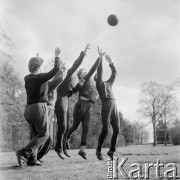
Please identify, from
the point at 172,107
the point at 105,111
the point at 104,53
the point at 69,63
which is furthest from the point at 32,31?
the point at 172,107

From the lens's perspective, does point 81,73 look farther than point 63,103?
Yes

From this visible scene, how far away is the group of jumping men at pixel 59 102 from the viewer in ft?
15.9

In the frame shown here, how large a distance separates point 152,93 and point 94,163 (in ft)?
9.86

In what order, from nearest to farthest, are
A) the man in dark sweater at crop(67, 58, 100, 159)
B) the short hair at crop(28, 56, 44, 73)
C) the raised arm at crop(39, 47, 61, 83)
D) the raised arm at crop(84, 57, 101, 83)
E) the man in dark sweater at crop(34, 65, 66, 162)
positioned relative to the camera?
the raised arm at crop(39, 47, 61, 83), the short hair at crop(28, 56, 44, 73), the man in dark sweater at crop(34, 65, 66, 162), the raised arm at crop(84, 57, 101, 83), the man in dark sweater at crop(67, 58, 100, 159)

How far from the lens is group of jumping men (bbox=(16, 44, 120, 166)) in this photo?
15.9 feet

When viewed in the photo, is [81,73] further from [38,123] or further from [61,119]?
[38,123]

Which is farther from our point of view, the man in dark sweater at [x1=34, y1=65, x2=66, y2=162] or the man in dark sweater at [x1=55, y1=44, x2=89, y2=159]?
the man in dark sweater at [x1=55, y1=44, x2=89, y2=159]

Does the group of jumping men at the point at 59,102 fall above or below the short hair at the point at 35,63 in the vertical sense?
below

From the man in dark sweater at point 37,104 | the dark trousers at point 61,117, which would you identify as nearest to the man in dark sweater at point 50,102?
the dark trousers at point 61,117

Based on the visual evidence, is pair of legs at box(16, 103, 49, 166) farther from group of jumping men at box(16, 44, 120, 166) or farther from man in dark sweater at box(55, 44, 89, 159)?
man in dark sweater at box(55, 44, 89, 159)

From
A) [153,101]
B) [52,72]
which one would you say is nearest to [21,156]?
[52,72]

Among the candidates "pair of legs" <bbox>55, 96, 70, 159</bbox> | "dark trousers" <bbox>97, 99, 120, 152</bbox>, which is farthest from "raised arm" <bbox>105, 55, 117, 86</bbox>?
"pair of legs" <bbox>55, 96, 70, 159</bbox>

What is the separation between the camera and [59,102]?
18.8ft

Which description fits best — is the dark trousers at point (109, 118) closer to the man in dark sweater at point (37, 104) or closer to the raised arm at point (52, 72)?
the man in dark sweater at point (37, 104)
